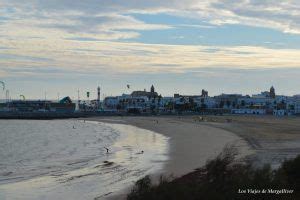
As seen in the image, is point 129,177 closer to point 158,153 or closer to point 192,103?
point 158,153

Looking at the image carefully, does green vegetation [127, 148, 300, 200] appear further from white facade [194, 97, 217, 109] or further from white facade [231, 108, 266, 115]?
white facade [194, 97, 217, 109]

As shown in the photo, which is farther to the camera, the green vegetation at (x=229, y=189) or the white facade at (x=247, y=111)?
the white facade at (x=247, y=111)

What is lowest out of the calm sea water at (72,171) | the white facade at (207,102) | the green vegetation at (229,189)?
the calm sea water at (72,171)

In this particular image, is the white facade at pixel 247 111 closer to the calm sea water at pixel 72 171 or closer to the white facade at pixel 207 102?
the white facade at pixel 207 102

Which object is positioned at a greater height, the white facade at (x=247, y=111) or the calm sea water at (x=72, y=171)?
the white facade at (x=247, y=111)

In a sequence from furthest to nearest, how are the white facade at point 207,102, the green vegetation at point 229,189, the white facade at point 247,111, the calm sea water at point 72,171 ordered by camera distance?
the white facade at point 207,102 → the white facade at point 247,111 → the calm sea water at point 72,171 → the green vegetation at point 229,189

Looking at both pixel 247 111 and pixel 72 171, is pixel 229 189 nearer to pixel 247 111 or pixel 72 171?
pixel 72 171

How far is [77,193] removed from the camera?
1956cm

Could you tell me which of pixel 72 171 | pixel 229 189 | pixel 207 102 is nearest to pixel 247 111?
pixel 207 102

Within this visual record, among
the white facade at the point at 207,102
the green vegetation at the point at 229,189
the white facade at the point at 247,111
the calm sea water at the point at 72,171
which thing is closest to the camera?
the green vegetation at the point at 229,189

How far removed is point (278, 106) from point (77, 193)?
15293cm

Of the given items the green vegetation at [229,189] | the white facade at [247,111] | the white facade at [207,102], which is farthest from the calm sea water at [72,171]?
the white facade at [207,102]

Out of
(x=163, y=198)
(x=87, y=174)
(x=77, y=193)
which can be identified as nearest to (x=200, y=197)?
(x=163, y=198)

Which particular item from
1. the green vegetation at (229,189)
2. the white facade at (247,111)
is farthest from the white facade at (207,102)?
the green vegetation at (229,189)
